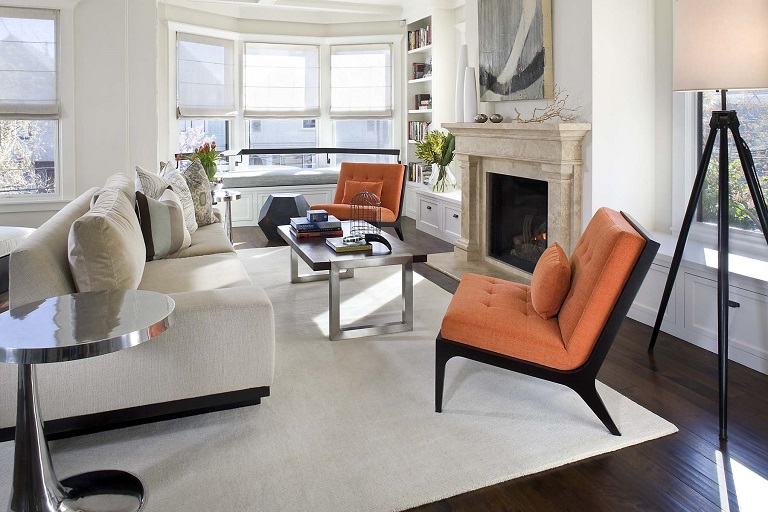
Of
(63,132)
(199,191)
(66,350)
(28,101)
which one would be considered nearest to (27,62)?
(28,101)

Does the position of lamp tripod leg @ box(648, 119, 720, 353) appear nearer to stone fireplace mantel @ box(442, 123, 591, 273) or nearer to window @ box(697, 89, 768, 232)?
window @ box(697, 89, 768, 232)

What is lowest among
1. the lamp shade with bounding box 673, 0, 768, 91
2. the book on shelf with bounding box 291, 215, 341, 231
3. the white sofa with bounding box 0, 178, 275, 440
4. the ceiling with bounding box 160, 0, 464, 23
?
the white sofa with bounding box 0, 178, 275, 440

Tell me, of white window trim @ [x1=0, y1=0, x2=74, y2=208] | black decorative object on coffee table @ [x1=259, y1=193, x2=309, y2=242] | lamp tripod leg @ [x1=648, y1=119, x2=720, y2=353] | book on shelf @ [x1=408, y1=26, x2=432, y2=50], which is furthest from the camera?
book on shelf @ [x1=408, y1=26, x2=432, y2=50]

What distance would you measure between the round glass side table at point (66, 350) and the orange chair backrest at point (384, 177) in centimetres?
451

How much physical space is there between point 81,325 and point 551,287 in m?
1.84

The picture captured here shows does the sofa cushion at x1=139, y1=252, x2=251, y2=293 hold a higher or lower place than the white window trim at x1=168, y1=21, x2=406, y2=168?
lower

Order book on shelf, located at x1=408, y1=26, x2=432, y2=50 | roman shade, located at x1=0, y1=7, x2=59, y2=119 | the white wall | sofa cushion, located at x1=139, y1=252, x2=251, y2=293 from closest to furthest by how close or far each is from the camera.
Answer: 1. sofa cushion, located at x1=139, y1=252, x2=251, y2=293
2. the white wall
3. roman shade, located at x1=0, y1=7, x2=59, y2=119
4. book on shelf, located at x1=408, y1=26, x2=432, y2=50

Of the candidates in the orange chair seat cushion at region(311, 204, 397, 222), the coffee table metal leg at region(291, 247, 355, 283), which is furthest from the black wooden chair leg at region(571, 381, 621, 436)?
the orange chair seat cushion at region(311, 204, 397, 222)

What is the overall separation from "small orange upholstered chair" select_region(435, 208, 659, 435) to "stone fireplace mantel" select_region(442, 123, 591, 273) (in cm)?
145

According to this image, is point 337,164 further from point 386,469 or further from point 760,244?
point 386,469

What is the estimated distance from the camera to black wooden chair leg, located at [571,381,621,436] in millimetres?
2591

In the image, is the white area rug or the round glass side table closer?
the round glass side table

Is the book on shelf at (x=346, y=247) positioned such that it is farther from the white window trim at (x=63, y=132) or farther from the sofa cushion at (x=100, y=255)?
the white window trim at (x=63, y=132)

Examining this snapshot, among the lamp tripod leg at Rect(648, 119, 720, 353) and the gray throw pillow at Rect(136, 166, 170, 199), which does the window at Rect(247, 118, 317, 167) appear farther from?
the lamp tripod leg at Rect(648, 119, 720, 353)
